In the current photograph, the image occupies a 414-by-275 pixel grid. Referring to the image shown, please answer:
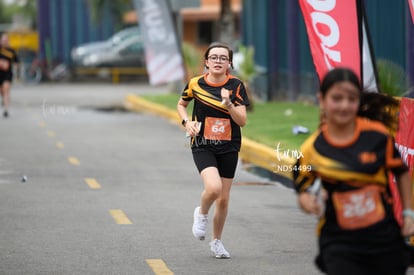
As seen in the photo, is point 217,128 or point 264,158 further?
point 264,158

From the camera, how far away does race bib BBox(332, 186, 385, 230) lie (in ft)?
19.0

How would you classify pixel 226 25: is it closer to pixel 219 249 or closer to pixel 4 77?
pixel 4 77

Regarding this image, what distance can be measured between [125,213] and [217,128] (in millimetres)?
3090

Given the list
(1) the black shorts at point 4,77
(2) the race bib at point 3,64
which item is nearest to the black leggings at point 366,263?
(1) the black shorts at point 4,77

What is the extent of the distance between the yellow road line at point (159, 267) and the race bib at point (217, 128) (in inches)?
42.6

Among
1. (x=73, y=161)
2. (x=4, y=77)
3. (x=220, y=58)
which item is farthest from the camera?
(x=4, y=77)

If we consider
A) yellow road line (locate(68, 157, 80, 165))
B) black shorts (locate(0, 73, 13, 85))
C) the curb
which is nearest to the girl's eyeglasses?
the curb

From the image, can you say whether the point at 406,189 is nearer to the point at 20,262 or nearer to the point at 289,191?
the point at 20,262

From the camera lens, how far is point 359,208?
5816 mm

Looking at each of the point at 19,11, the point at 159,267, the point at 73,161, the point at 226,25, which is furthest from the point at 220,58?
the point at 19,11

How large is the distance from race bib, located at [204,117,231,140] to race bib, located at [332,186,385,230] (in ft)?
12.6

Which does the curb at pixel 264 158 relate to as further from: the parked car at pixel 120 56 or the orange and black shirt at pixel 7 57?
the parked car at pixel 120 56

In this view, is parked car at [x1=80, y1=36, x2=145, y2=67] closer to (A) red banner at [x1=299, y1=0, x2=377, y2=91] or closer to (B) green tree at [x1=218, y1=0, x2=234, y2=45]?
(B) green tree at [x1=218, y1=0, x2=234, y2=45]

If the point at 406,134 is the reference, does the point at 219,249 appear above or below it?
below
